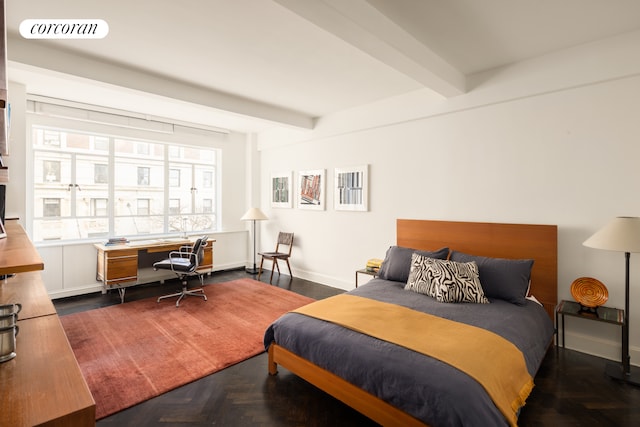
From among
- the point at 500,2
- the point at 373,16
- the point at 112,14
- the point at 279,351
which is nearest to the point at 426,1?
the point at 373,16

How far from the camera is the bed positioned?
1767mm

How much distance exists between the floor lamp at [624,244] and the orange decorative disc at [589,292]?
0.28 meters

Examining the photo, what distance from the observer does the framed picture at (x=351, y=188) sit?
4.84 meters

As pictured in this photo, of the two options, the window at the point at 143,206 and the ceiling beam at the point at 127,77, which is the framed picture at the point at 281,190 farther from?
the window at the point at 143,206

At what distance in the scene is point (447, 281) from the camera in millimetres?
3012

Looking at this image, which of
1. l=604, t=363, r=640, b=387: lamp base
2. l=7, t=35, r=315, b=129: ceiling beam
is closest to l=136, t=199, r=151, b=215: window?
l=7, t=35, r=315, b=129: ceiling beam

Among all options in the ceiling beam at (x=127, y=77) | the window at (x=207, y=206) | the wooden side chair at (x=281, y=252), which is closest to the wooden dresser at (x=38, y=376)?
the ceiling beam at (x=127, y=77)

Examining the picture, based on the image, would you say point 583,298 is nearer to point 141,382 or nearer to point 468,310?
point 468,310

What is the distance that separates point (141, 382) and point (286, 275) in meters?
3.65

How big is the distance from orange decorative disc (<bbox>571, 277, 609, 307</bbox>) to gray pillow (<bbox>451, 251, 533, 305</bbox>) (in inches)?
15.5

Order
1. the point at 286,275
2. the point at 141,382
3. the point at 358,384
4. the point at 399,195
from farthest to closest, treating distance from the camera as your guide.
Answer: the point at 286,275 → the point at 399,195 → the point at 141,382 → the point at 358,384

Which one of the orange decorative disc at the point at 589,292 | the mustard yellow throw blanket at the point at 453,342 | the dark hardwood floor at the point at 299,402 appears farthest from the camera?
the orange decorative disc at the point at 589,292

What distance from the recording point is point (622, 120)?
2.89 m

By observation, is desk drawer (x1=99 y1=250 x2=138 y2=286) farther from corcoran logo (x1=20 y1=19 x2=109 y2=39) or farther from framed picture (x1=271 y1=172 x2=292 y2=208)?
corcoran logo (x1=20 y1=19 x2=109 y2=39)
